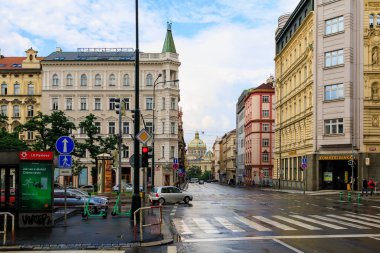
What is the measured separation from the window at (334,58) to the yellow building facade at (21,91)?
46.8m

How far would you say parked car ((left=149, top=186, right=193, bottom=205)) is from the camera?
37.2m

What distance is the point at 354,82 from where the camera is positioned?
178 feet

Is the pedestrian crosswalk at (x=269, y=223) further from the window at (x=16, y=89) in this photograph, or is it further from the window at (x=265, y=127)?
the window at (x=265, y=127)

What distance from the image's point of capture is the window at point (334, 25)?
55.0 m

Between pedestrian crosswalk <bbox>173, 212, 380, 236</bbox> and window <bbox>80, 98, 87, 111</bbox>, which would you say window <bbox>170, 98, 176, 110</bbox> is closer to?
window <bbox>80, 98, 87, 111</bbox>

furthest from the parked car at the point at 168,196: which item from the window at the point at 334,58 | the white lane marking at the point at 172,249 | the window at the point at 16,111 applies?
the window at the point at 16,111

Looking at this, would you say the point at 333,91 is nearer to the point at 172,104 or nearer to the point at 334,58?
the point at 334,58

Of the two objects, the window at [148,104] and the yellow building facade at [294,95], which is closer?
the yellow building facade at [294,95]

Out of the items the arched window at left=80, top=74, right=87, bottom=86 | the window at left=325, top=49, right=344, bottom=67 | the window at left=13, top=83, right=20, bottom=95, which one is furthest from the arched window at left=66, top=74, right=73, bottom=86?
the window at left=325, top=49, right=344, bottom=67

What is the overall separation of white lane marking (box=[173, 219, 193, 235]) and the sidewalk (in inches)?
25.8

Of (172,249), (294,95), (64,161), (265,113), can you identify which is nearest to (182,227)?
(64,161)

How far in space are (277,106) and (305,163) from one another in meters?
27.7

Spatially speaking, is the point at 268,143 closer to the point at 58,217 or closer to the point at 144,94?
the point at 144,94

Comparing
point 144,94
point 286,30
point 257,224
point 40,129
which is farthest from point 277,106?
point 257,224
